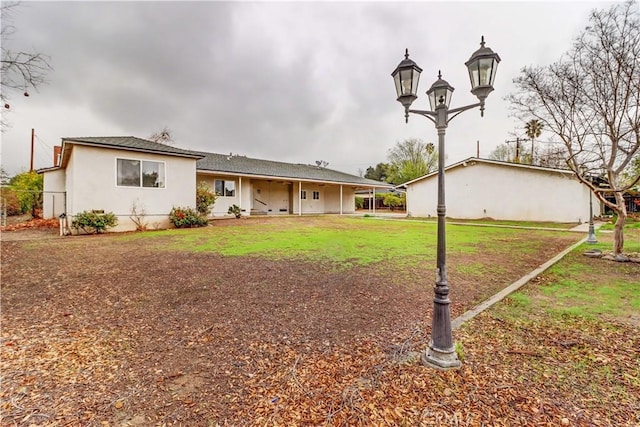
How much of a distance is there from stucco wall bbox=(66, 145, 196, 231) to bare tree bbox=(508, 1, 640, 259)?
46.8ft

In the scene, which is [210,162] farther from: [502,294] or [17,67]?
[502,294]

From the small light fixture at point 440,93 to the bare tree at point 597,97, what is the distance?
639 centimetres

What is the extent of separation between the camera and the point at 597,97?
6918mm

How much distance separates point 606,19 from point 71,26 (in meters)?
15.1

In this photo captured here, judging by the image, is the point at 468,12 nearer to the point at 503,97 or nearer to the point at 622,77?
the point at 503,97

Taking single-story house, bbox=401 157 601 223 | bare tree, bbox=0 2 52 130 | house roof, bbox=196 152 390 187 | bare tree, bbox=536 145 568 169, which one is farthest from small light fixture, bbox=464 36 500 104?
single-story house, bbox=401 157 601 223

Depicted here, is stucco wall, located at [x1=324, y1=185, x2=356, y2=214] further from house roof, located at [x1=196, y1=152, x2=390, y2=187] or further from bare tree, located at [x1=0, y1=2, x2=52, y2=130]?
bare tree, located at [x1=0, y1=2, x2=52, y2=130]

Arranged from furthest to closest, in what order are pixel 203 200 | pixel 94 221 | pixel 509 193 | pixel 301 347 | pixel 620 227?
pixel 509 193
pixel 203 200
pixel 94 221
pixel 620 227
pixel 301 347

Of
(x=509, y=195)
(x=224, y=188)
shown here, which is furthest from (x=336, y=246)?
(x=509, y=195)

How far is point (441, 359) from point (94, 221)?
13566 millimetres

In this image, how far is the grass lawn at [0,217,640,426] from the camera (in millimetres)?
2111

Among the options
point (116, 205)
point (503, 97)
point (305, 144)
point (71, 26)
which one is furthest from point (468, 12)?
point (305, 144)

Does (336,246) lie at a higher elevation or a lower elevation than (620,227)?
lower

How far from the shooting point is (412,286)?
5.13 m
